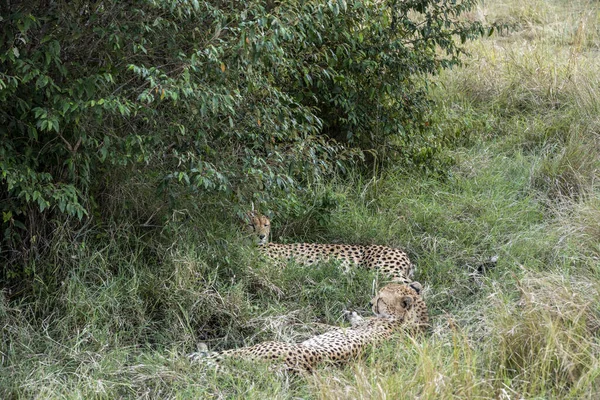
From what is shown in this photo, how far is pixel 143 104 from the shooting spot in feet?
13.9

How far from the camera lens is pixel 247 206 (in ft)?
15.3

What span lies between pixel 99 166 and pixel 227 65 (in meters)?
0.86

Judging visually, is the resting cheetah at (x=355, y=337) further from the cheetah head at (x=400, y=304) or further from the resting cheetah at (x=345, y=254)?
the resting cheetah at (x=345, y=254)

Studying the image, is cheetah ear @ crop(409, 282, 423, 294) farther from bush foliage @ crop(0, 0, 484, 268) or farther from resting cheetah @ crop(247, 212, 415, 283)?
bush foliage @ crop(0, 0, 484, 268)

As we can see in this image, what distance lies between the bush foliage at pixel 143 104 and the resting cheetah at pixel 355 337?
81cm

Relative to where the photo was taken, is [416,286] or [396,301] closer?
[396,301]

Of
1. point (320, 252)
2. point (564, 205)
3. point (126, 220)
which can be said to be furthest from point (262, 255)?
point (564, 205)

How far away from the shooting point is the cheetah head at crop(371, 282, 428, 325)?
14.6 ft

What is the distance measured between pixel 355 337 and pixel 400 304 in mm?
443

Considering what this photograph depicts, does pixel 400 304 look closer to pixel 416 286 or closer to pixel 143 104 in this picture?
pixel 416 286

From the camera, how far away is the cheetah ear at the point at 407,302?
4502 mm

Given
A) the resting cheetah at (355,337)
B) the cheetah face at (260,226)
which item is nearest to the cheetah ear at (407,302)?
the resting cheetah at (355,337)

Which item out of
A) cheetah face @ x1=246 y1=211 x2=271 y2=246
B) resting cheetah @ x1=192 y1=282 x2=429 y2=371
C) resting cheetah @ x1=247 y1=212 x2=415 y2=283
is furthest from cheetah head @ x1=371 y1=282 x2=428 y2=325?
cheetah face @ x1=246 y1=211 x2=271 y2=246

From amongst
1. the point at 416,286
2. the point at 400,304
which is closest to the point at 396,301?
the point at 400,304
